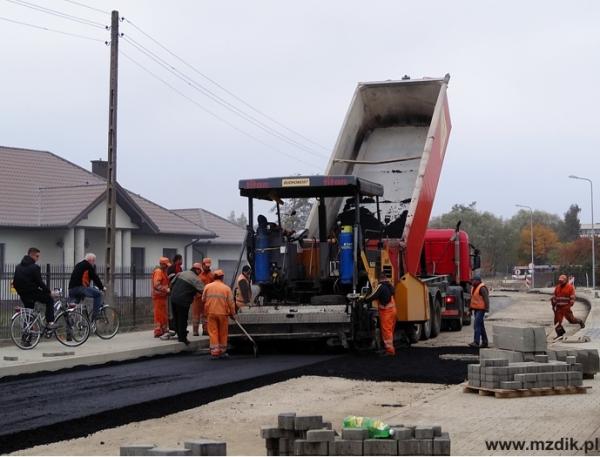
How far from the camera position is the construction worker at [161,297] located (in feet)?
62.5

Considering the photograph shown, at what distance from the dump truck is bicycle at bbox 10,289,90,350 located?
307 cm

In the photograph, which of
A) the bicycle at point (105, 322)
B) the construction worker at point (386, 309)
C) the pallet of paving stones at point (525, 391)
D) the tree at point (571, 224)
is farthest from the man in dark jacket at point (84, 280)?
the tree at point (571, 224)

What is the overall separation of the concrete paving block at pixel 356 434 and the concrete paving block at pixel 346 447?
0.03 metres

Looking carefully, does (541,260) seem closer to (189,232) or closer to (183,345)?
(189,232)

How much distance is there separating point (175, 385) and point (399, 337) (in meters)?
7.30

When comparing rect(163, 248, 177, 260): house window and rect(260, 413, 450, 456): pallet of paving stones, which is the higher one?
rect(163, 248, 177, 260): house window

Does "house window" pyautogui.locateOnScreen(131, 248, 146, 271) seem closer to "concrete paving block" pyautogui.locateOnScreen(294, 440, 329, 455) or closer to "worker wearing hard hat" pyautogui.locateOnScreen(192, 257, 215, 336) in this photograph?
"worker wearing hard hat" pyautogui.locateOnScreen(192, 257, 215, 336)

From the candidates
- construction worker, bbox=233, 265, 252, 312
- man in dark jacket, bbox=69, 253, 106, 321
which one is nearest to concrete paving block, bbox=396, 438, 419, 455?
construction worker, bbox=233, 265, 252, 312

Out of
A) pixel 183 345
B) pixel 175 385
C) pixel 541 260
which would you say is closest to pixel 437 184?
pixel 183 345

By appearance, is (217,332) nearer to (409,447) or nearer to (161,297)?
(161,297)

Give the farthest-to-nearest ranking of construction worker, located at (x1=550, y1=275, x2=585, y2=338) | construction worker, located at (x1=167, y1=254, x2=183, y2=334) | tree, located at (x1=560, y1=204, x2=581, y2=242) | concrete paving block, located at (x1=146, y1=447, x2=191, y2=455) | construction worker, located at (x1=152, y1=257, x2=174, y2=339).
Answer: tree, located at (x1=560, y1=204, x2=581, y2=242) < construction worker, located at (x1=550, y1=275, x2=585, y2=338) < construction worker, located at (x1=167, y1=254, x2=183, y2=334) < construction worker, located at (x1=152, y1=257, x2=174, y2=339) < concrete paving block, located at (x1=146, y1=447, x2=191, y2=455)

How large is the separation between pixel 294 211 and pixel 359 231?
200 cm

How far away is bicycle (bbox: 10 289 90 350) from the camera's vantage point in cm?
1669

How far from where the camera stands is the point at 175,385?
1270 cm
